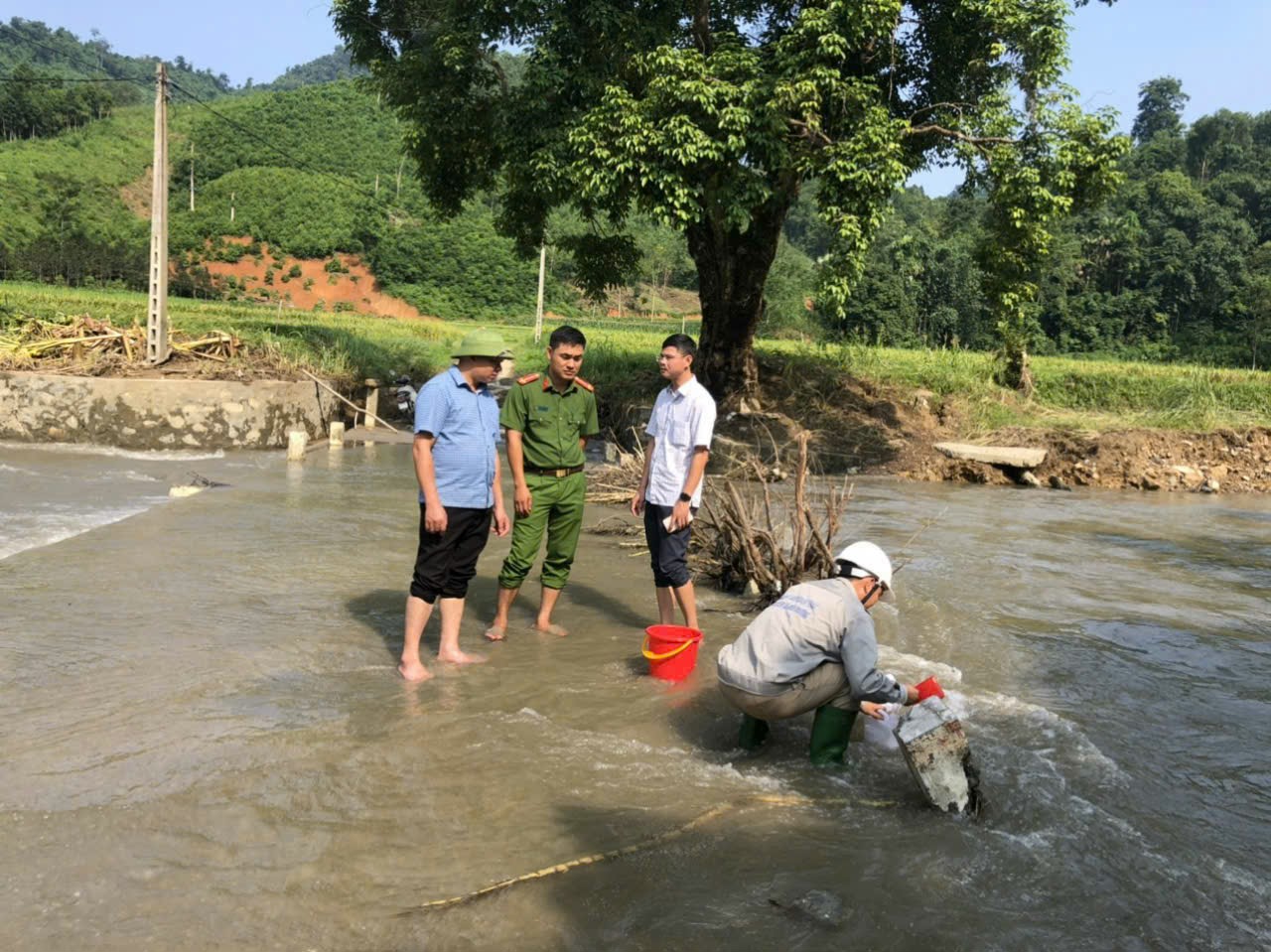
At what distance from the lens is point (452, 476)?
16.7 ft

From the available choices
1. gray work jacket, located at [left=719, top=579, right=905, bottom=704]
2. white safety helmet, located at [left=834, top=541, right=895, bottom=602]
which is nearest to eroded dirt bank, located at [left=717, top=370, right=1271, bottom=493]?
white safety helmet, located at [left=834, top=541, right=895, bottom=602]

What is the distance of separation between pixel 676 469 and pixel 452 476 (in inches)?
53.2

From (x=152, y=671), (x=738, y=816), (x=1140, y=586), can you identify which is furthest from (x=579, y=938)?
(x=1140, y=586)

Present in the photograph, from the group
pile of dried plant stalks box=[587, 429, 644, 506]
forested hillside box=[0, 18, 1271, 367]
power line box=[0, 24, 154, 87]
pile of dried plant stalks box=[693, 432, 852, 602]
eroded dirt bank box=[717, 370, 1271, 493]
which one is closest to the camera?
pile of dried plant stalks box=[693, 432, 852, 602]

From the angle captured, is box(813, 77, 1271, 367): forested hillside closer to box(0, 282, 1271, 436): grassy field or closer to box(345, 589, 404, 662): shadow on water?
box(0, 282, 1271, 436): grassy field

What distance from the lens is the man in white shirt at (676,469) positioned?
560 centimetres

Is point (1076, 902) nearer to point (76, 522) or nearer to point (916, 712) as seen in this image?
point (916, 712)

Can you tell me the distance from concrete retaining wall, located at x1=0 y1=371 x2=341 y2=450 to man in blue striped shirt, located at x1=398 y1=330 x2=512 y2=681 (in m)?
10.0

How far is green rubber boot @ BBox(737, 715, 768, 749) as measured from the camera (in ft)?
14.4

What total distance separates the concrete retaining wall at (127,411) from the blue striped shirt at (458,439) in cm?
1005

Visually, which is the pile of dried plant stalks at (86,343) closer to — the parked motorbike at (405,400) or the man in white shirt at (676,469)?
the parked motorbike at (405,400)

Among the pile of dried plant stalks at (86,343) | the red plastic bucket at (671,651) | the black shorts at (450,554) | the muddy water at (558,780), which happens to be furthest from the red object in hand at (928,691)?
the pile of dried plant stalks at (86,343)

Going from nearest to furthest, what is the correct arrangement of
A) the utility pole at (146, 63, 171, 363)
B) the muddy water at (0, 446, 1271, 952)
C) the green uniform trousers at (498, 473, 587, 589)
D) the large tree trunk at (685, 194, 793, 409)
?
the muddy water at (0, 446, 1271, 952), the green uniform trousers at (498, 473, 587, 589), the utility pole at (146, 63, 171, 363), the large tree trunk at (685, 194, 793, 409)

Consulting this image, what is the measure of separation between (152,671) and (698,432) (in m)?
3.14
